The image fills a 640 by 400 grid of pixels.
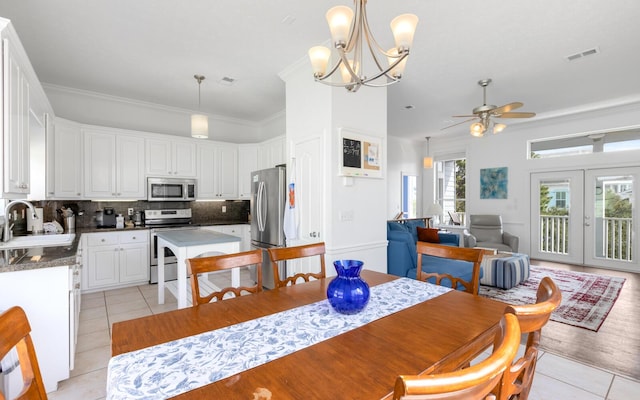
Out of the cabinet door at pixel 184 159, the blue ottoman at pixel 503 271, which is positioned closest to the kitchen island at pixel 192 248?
the cabinet door at pixel 184 159

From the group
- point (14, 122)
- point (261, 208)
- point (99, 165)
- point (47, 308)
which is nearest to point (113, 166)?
point (99, 165)

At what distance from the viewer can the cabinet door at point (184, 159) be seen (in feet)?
16.6

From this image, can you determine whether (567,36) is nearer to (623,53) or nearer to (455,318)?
(623,53)

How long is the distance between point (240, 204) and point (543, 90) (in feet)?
18.2

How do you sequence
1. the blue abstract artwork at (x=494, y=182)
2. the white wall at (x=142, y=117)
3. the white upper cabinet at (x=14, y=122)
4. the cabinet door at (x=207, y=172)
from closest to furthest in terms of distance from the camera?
the white upper cabinet at (x=14, y=122), the white wall at (x=142, y=117), the cabinet door at (x=207, y=172), the blue abstract artwork at (x=494, y=182)

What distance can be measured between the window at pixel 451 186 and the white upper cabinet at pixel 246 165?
522cm

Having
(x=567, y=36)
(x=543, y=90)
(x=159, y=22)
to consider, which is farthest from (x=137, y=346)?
(x=543, y=90)

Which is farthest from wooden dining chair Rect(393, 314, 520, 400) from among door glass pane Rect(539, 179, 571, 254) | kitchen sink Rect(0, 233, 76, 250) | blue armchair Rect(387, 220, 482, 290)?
door glass pane Rect(539, 179, 571, 254)

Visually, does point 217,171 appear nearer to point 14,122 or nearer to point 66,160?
point 66,160

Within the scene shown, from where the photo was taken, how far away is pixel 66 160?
4.09m

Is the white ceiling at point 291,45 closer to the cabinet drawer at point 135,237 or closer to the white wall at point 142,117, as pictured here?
the white wall at point 142,117

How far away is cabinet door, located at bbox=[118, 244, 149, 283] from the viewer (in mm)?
4320

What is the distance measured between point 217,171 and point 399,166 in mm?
4670

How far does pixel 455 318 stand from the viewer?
1322 millimetres
